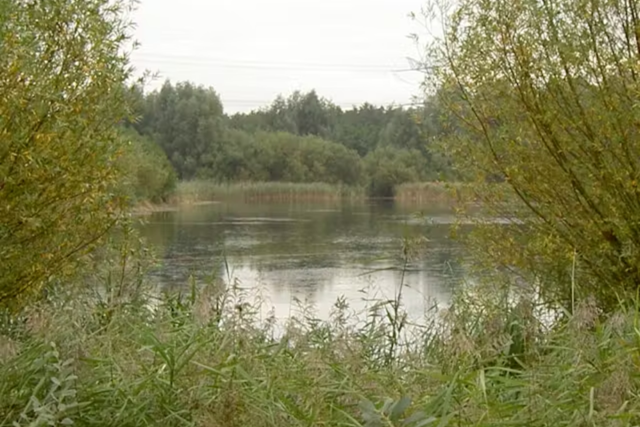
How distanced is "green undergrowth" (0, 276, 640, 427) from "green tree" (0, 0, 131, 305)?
1.67 ft

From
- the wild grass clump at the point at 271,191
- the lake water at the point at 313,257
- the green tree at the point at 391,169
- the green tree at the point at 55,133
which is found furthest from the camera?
the wild grass clump at the point at 271,191

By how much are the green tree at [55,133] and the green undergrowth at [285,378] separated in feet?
1.67

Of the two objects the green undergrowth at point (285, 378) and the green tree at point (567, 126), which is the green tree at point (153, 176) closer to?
the green tree at point (567, 126)

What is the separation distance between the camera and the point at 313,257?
16672mm

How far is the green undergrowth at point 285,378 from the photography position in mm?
3248

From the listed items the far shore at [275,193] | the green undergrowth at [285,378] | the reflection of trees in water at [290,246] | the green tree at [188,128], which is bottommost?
the reflection of trees in water at [290,246]

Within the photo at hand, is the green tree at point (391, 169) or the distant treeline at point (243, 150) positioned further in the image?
the distant treeline at point (243, 150)

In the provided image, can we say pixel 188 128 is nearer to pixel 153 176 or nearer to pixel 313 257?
pixel 153 176

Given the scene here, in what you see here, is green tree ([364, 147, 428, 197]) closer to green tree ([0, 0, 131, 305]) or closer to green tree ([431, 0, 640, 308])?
green tree ([431, 0, 640, 308])

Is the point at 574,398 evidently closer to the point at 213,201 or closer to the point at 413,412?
the point at 413,412

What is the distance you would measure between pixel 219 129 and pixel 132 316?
4724 centimetres

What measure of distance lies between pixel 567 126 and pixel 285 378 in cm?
301

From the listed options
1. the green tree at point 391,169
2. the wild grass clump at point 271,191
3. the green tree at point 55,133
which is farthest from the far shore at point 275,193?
the green tree at point 55,133

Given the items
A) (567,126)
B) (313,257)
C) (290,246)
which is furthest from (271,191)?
(567,126)
